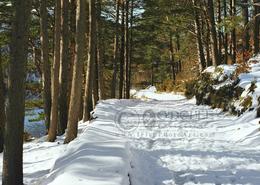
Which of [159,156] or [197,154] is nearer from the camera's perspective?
[159,156]

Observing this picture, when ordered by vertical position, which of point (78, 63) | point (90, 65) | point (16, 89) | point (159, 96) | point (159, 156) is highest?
point (90, 65)

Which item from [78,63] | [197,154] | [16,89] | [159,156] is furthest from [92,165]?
[78,63]

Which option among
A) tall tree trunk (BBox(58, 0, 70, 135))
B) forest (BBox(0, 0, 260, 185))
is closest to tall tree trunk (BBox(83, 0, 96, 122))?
forest (BBox(0, 0, 260, 185))

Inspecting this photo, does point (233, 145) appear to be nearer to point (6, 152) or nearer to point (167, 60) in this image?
point (6, 152)

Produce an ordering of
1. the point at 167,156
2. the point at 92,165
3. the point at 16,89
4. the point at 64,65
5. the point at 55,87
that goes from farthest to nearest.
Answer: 1. the point at 64,65
2. the point at 55,87
3. the point at 167,156
4. the point at 16,89
5. the point at 92,165

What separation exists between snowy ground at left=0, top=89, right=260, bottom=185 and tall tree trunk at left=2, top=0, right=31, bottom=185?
2.29 ft

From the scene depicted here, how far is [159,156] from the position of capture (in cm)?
959

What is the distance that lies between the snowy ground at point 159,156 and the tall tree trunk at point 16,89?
0.70 meters

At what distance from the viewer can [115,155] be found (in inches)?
289

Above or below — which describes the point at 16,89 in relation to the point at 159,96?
above

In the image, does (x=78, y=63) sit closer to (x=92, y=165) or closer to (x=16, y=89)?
(x=16, y=89)

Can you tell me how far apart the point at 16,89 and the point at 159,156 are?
3779mm

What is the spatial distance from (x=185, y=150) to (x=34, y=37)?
15.3 meters

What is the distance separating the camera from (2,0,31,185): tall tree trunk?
7332 mm
